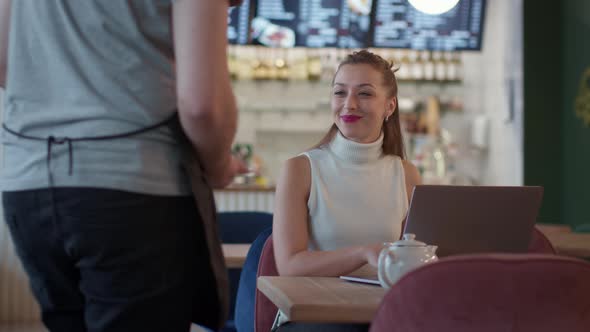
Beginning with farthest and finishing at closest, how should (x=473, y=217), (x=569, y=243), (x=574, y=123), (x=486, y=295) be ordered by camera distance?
Result: (x=574, y=123) < (x=569, y=243) < (x=473, y=217) < (x=486, y=295)

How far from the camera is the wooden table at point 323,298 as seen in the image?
144 cm

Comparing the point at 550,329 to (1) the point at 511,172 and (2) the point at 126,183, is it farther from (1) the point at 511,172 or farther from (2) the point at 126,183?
(1) the point at 511,172

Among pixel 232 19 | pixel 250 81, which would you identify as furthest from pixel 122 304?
→ pixel 250 81

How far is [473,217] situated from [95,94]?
0.99 m

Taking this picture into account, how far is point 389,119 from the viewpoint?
2.50 m

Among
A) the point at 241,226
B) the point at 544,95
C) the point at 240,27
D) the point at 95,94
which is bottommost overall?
the point at 241,226

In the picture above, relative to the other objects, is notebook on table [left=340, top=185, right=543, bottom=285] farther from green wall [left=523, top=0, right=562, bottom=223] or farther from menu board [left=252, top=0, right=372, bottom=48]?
menu board [left=252, top=0, right=372, bottom=48]

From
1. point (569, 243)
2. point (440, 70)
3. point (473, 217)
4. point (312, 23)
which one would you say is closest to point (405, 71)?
point (440, 70)

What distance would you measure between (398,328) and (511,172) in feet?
17.6

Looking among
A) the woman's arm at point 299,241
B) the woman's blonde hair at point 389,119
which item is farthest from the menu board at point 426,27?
the woman's arm at point 299,241

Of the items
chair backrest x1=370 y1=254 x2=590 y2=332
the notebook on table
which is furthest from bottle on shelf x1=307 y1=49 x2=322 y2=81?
chair backrest x1=370 y1=254 x2=590 y2=332

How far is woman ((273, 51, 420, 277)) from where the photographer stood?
2205mm

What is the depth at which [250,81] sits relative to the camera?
7266 millimetres

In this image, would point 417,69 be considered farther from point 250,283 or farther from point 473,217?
point 473,217
